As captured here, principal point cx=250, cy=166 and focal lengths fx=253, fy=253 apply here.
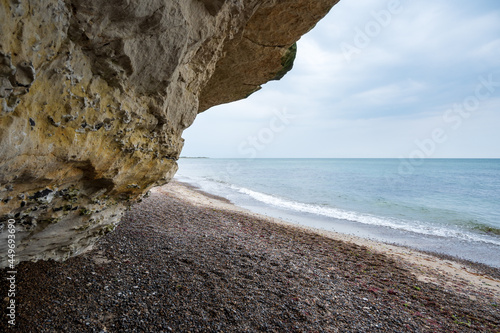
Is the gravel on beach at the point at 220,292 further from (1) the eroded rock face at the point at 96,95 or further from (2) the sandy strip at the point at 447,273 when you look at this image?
(1) the eroded rock face at the point at 96,95

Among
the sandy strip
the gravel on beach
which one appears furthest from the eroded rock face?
the sandy strip

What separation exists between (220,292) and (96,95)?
14.3 feet

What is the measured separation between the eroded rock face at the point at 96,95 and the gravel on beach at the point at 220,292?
916 mm

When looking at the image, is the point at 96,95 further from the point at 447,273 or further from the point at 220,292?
the point at 447,273

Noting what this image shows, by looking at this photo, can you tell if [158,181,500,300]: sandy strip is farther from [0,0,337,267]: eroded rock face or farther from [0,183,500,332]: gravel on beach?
[0,0,337,267]: eroded rock face

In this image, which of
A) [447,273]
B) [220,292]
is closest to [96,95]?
[220,292]

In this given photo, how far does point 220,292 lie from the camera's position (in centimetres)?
533

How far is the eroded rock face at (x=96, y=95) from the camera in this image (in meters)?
2.38

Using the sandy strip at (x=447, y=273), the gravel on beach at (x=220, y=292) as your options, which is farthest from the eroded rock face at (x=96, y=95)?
the sandy strip at (x=447, y=273)

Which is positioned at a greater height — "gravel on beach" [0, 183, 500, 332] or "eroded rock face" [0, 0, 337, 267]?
"eroded rock face" [0, 0, 337, 267]

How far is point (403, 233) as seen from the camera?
15.8 m

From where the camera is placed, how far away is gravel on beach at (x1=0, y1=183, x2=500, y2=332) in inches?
165

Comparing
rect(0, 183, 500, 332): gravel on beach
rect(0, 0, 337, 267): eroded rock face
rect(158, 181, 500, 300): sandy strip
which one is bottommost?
rect(158, 181, 500, 300): sandy strip

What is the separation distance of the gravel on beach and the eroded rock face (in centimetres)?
92
